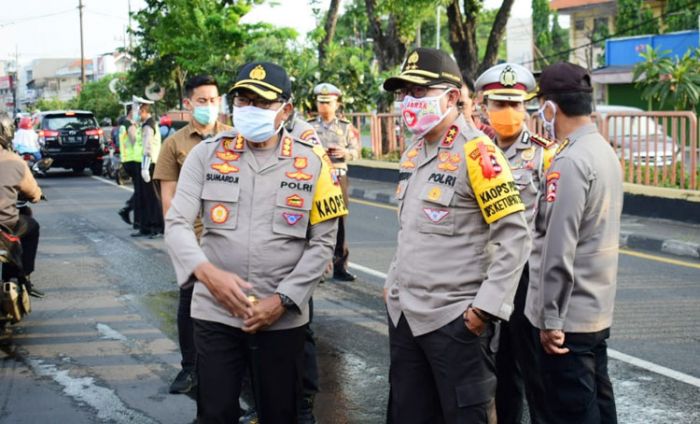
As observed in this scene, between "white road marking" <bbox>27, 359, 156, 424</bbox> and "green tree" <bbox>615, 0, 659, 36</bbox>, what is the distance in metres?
43.9

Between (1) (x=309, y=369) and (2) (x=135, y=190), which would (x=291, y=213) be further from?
(2) (x=135, y=190)

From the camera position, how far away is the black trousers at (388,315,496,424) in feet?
11.7

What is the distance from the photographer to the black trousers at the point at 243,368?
382cm

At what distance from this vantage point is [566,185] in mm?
3680

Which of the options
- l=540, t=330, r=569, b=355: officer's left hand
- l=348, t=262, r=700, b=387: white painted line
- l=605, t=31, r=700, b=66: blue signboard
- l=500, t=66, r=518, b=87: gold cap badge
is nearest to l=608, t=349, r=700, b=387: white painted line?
l=348, t=262, r=700, b=387: white painted line

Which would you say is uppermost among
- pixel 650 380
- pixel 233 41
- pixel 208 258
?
pixel 233 41

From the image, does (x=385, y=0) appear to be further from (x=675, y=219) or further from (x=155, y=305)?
(x=155, y=305)

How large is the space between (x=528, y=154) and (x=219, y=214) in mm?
1811

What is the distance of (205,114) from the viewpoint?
6.25 meters

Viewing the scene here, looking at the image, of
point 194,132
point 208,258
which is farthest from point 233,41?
point 208,258

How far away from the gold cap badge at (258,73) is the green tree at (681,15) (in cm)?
4085

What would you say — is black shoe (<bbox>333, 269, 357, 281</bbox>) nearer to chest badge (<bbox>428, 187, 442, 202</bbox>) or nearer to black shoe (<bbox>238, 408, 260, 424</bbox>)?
black shoe (<bbox>238, 408, 260, 424</bbox>)

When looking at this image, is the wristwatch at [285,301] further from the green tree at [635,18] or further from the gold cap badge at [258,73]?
the green tree at [635,18]

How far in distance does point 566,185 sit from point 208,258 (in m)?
1.43
